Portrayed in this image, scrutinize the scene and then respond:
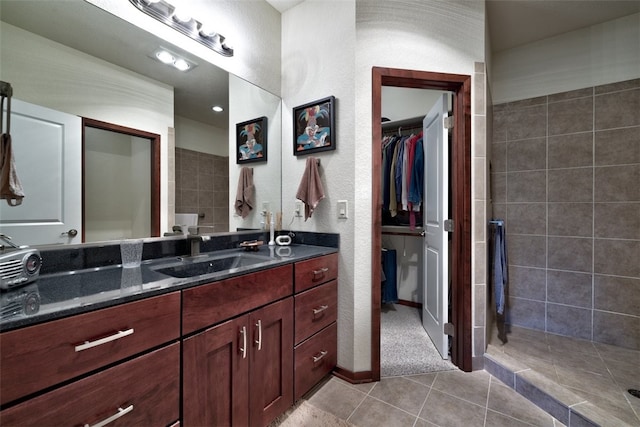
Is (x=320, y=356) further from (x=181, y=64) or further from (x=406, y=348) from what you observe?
(x=181, y=64)

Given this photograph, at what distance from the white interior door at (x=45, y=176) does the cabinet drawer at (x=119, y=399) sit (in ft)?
2.30

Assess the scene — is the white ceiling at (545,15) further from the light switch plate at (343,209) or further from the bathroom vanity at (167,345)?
the bathroom vanity at (167,345)

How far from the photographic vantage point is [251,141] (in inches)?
76.1

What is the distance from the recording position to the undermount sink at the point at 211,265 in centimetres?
124

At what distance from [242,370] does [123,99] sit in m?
1.42

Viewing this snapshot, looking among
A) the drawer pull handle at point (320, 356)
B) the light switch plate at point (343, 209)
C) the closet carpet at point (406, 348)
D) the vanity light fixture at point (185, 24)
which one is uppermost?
the vanity light fixture at point (185, 24)

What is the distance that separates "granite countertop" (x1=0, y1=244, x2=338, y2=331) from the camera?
0.65 m

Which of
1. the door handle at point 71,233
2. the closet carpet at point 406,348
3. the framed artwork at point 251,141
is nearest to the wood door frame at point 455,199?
the closet carpet at point 406,348

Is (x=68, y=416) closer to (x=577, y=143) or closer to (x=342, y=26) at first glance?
(x=342, y=26)

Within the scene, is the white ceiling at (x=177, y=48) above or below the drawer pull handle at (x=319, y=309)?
above

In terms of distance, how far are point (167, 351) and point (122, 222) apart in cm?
75

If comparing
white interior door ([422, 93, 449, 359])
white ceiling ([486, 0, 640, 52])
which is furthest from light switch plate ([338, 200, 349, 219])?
white ceiling ([486, 0, 640, 52])

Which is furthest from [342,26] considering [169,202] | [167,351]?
[167,351]

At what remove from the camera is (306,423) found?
1.33 m
